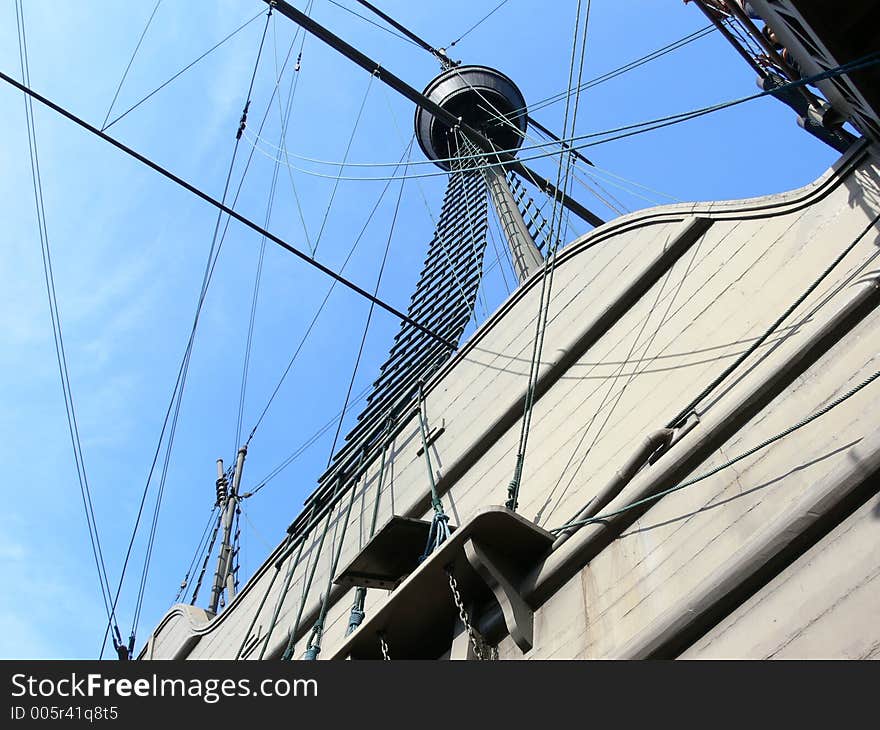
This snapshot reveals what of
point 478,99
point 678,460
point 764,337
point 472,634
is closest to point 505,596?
point 472,634

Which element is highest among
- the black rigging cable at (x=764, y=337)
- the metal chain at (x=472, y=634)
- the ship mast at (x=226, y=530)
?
the ship mast at (x=226, y=530)

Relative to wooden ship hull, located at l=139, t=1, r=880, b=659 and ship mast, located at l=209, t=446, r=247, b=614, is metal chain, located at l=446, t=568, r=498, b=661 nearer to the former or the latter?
wooden ship hull, located at l=139, t=1, r=880, b=659

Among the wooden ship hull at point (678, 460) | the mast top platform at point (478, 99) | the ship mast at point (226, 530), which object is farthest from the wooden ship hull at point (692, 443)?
the mast top platform at point (478, 99)

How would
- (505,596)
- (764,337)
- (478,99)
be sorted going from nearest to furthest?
(764,337), (505,596), (478,99)

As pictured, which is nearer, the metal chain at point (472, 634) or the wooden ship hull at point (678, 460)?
the wooden ship hull at point (678, 460)

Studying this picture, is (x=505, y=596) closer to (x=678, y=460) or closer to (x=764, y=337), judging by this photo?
(x=678, y=460)

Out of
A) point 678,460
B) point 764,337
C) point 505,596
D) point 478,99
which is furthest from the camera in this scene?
point 478,99

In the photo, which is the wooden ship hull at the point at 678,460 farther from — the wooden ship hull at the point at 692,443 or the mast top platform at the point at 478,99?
the mast top platform at the point at 478,99

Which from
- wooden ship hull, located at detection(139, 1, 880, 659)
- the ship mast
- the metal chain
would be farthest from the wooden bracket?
the ship mast

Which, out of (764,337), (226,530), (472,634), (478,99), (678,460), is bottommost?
(472,634)

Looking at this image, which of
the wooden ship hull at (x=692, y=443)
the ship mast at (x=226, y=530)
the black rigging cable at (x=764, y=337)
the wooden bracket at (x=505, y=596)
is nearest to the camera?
the wooden ship hull at (x=692, y=443)

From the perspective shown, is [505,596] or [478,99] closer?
[505,596]

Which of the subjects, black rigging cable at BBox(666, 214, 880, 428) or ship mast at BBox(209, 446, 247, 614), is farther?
ship mast at BBox(209, 446, 247, 614)

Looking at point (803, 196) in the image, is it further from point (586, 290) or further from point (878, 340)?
point (586, 290)
